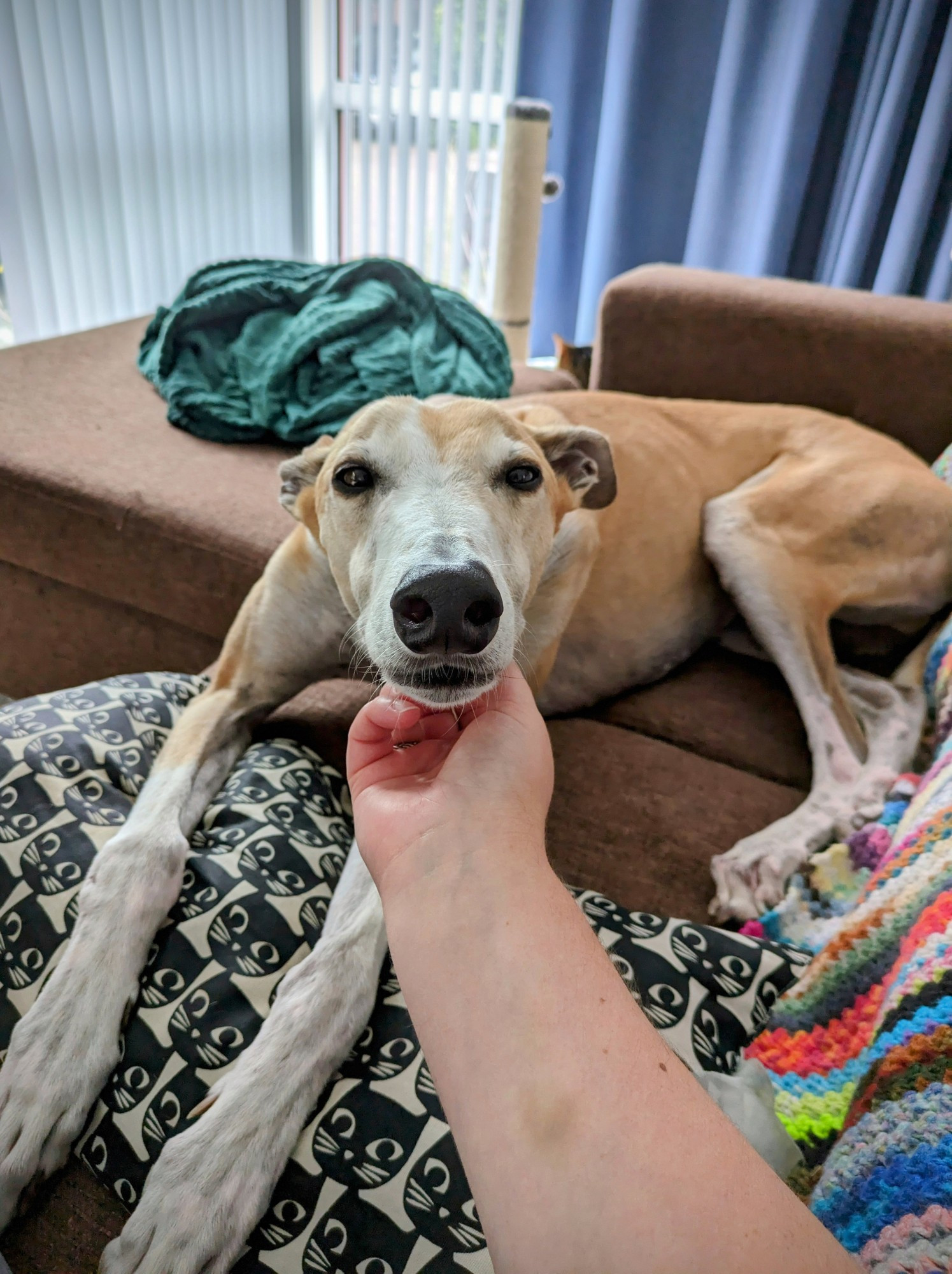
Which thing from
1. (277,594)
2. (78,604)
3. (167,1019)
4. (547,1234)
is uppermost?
(547,1234)

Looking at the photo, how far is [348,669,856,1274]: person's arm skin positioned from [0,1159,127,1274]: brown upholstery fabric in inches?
21.4

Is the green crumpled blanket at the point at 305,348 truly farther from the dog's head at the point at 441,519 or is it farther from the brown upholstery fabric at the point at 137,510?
the dog's head at the point at 441,519

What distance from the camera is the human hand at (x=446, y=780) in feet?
2.77

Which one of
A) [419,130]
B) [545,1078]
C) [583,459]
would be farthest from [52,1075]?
[419,130]

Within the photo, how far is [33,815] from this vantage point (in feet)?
4.23

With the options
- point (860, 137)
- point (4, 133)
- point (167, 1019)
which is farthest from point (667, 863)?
point (860, 137)

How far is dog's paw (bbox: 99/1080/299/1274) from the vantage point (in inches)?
36.0

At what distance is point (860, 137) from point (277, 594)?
4189mm

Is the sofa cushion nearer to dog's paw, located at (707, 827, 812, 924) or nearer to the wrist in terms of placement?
dog's paw, located at (707, 827, 812, 924)

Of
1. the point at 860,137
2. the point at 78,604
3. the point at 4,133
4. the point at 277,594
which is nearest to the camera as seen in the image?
the point at 277,594

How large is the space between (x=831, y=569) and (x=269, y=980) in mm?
1524

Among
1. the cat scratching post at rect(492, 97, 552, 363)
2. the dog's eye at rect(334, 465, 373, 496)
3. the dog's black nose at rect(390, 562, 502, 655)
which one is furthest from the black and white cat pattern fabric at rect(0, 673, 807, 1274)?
the cat scratching post at rect(492, 97, 552, 363)

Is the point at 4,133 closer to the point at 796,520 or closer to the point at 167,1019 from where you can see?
the point at 796,520

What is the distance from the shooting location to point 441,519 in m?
1.17
